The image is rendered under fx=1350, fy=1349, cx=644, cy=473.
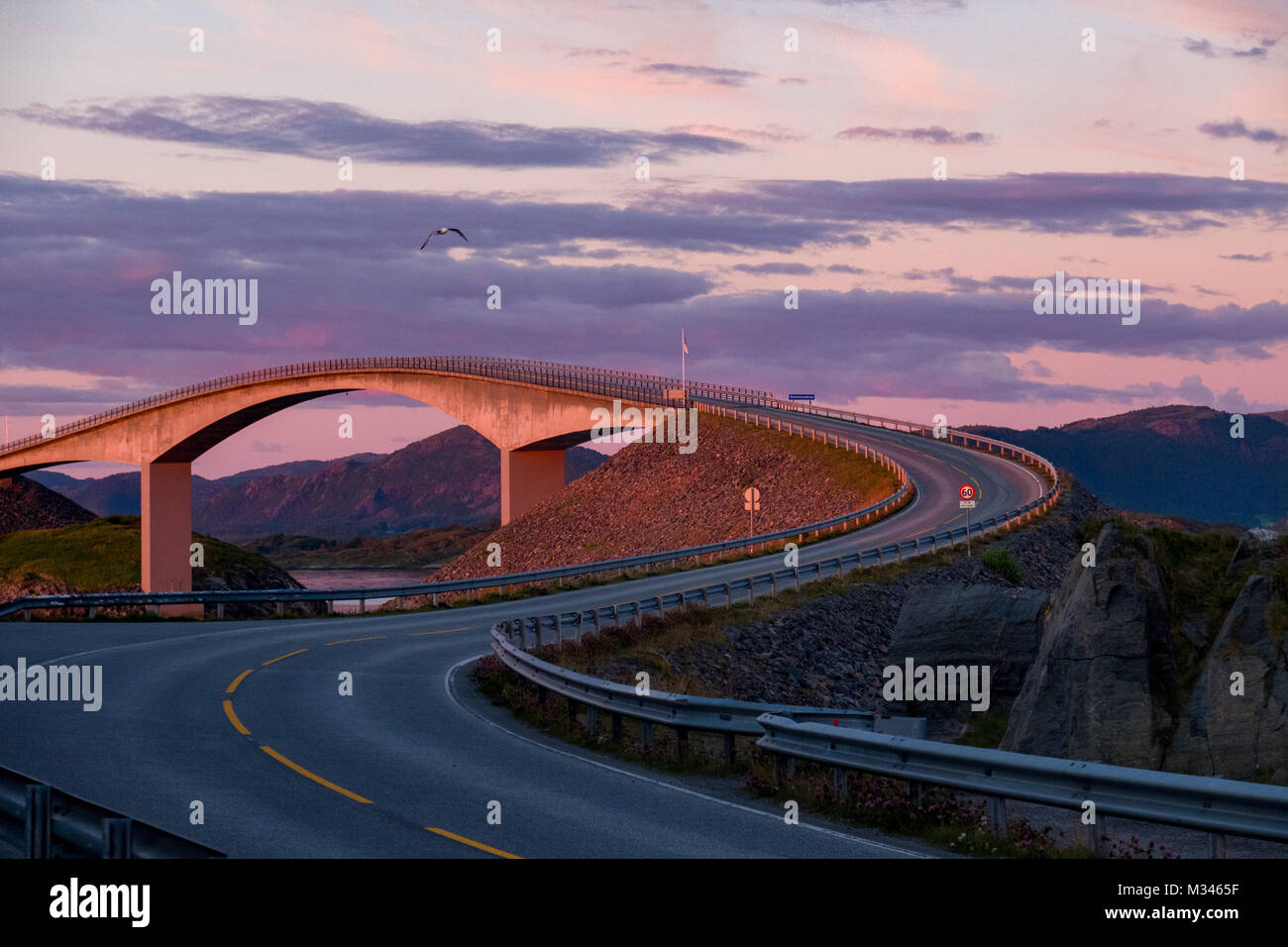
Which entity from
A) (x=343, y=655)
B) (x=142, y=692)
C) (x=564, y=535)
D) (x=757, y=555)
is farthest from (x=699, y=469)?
(x=142, y=692)

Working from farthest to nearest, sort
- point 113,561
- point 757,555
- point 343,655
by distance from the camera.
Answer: point 113,561 → point 757,555 → point 343,655

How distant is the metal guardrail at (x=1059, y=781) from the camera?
9.78 meters

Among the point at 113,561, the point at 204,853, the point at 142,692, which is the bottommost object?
the point at 113,561

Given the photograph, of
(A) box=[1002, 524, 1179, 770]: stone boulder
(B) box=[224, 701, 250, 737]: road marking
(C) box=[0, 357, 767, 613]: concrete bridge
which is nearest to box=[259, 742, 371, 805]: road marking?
(B) box=[224, 701, 250, 737]: road marking

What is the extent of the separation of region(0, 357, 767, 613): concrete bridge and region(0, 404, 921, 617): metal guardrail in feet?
54.7

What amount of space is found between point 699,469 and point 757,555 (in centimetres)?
2993

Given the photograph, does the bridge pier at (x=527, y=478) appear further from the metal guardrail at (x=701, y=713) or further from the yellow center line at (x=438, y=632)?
the metal guardrail at (x=701, y=713)

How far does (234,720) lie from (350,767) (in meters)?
4.02

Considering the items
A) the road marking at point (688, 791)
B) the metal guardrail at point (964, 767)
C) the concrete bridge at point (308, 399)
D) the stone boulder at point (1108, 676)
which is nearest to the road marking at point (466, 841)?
the road marking at point (688, 791)

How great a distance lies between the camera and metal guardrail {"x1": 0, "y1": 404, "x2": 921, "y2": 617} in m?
35.7

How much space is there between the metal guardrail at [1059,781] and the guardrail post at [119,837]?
6.91 metres

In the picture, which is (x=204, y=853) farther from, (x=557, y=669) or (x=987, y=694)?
(x=987, y=694)

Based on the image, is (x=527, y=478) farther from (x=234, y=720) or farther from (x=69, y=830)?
(x=69, y=830)
